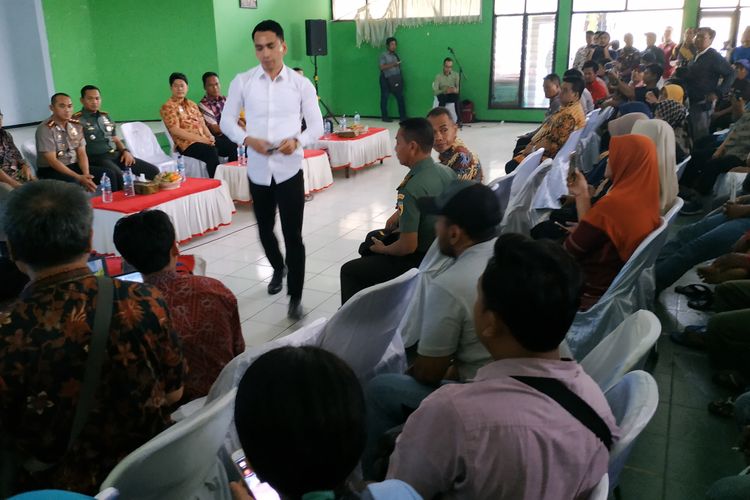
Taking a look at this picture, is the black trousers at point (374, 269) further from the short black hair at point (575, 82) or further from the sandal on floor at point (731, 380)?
the short black hair at point (575, 82)

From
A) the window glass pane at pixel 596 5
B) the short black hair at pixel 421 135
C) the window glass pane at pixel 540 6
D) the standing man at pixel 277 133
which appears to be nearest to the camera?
the short black hair at pixel 421 135

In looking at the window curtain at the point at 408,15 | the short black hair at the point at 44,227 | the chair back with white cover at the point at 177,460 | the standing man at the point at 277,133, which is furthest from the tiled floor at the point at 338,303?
the window curtain at the point at 408,15

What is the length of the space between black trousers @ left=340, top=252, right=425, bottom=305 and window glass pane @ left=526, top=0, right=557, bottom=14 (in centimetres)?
1032

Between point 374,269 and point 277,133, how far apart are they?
101cm

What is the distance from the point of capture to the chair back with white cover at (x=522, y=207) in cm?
382

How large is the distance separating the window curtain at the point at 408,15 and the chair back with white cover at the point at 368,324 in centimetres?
1134

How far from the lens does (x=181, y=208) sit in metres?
4.63

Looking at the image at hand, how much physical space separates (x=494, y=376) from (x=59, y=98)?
201 inches

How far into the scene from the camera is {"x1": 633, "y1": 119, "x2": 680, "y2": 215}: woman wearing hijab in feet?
10.4

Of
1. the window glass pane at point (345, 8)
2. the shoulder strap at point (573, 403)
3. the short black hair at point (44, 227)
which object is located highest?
the window glass pane at point (345, 8)

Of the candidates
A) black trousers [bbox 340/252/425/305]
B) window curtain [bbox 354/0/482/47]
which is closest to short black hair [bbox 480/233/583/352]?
black trousers [bbox 340/252/425/305]

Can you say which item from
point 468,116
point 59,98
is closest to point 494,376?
point 59,98

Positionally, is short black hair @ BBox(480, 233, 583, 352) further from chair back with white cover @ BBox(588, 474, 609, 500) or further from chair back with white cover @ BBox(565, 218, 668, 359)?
chair back with white cover @ BBox(565, 218, 668, 359)

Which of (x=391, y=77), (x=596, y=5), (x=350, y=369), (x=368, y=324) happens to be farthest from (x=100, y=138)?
(x=596, y=5)
